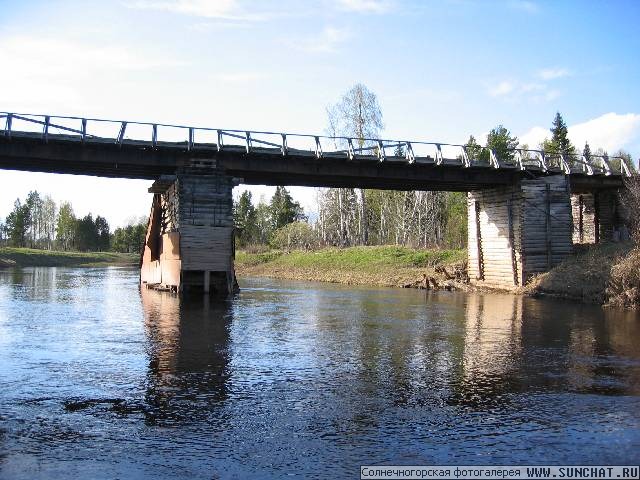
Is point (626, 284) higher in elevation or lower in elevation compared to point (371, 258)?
lower

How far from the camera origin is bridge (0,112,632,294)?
114 ft

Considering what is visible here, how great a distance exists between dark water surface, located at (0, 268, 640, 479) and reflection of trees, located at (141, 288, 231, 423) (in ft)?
0.19

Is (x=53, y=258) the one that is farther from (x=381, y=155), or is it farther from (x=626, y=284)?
(x=626, y=284)

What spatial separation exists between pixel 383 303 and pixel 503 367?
18768 millimetres

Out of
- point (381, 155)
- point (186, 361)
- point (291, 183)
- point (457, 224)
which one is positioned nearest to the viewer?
point (186, 361)

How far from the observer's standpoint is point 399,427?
1025 cm

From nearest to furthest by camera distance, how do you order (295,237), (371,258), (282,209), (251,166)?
(251,166), (371,258), (295,237), (282,209)

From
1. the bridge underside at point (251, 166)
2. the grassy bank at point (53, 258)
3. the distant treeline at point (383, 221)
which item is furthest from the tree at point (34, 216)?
the bridge underside at point (251, 166)

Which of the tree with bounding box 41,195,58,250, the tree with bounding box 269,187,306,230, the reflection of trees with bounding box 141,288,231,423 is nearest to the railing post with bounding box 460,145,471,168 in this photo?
the reflection of trees with bounding box 141,288,231,423

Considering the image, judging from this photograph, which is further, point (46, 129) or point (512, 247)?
point (512, 247)

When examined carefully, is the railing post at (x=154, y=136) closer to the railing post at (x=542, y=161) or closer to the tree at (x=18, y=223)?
the railing post at (x=542, y=161)

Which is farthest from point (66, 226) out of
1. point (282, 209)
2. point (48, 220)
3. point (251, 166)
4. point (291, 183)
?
point (251, 166)

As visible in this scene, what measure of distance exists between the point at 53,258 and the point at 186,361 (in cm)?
10447

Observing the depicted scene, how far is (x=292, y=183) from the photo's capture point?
41719mm
